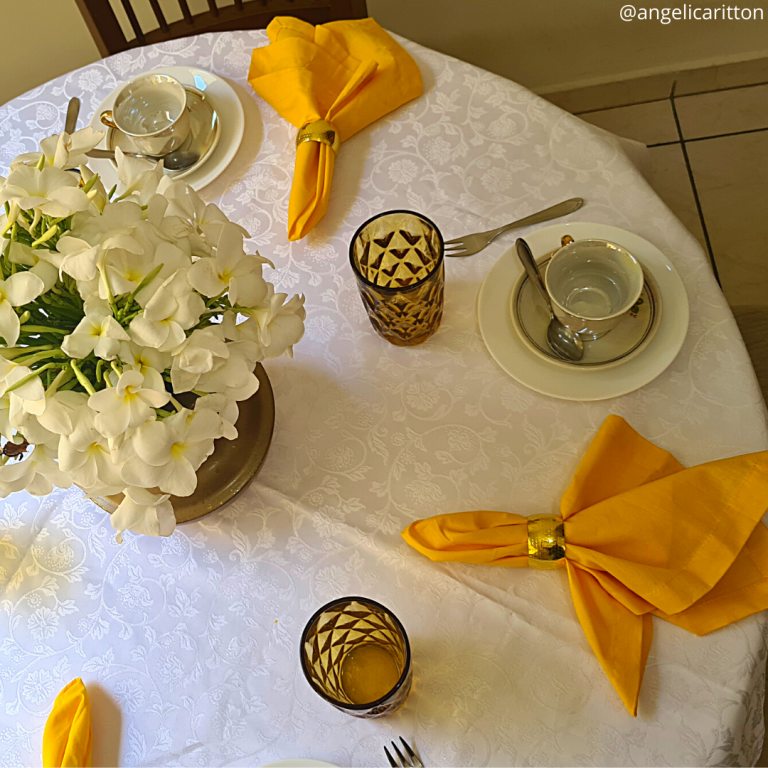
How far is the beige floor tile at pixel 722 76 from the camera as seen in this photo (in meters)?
1.88

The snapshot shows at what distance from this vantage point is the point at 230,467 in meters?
0.78

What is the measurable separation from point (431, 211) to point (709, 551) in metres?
0.51

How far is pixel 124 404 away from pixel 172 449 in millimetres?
62

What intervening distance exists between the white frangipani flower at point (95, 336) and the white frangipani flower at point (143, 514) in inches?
4.6

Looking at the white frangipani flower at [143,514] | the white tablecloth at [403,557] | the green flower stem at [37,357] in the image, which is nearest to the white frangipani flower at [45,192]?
the green flower stem at [37,357]

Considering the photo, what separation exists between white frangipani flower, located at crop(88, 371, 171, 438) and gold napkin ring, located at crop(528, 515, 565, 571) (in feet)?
1.27

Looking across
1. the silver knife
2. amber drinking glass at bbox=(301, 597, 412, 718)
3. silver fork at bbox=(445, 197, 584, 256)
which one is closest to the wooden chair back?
the silver knife

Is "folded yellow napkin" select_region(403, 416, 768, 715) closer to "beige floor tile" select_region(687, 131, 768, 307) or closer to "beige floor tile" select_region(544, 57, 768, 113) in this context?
"beige floor tile" select_region(687, 131, 768, 307)

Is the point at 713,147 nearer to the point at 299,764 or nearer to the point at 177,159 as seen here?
the point at 177,159

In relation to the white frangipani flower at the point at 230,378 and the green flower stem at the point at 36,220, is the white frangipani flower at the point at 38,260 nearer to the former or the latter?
the green flower stem at the point at 36,220

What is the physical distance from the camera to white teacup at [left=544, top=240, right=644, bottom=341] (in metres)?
0.77

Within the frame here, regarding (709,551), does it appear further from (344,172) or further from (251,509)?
(344,172)

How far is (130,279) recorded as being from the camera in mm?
545

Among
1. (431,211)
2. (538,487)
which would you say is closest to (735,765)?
(538,487)
